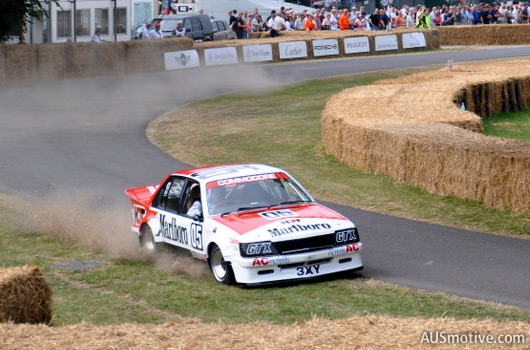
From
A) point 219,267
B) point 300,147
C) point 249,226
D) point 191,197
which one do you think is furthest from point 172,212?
point 300,147

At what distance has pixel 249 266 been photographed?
1007 cm

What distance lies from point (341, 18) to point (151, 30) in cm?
1375

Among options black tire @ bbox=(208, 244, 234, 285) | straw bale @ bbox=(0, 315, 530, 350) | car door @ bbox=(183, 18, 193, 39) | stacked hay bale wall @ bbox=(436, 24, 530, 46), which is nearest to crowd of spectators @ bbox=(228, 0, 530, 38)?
stacked hay bale wall @ bbox=(436, 24, 530, 46)

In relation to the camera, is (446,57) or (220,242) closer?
(220,242)

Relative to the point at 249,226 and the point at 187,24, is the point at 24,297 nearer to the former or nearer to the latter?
the point at 249,226

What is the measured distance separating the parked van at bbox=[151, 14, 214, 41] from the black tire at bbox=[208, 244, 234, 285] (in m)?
32.3

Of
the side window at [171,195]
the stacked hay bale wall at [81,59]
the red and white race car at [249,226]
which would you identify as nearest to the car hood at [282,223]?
the red and white race car at [249,226]

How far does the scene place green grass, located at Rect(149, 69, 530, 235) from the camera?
1427 centimetres

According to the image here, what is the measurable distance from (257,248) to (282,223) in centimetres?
46

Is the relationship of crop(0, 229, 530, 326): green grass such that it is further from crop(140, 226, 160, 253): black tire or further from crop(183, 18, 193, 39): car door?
crop(183, 18, 193, 39): car door

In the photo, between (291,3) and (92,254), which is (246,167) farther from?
(291,3)

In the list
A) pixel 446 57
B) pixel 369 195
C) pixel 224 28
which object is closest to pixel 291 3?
pixel 224 28

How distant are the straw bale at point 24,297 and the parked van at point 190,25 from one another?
115ft

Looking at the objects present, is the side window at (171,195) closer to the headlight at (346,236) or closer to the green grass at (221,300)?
the green grass at (221,300)
